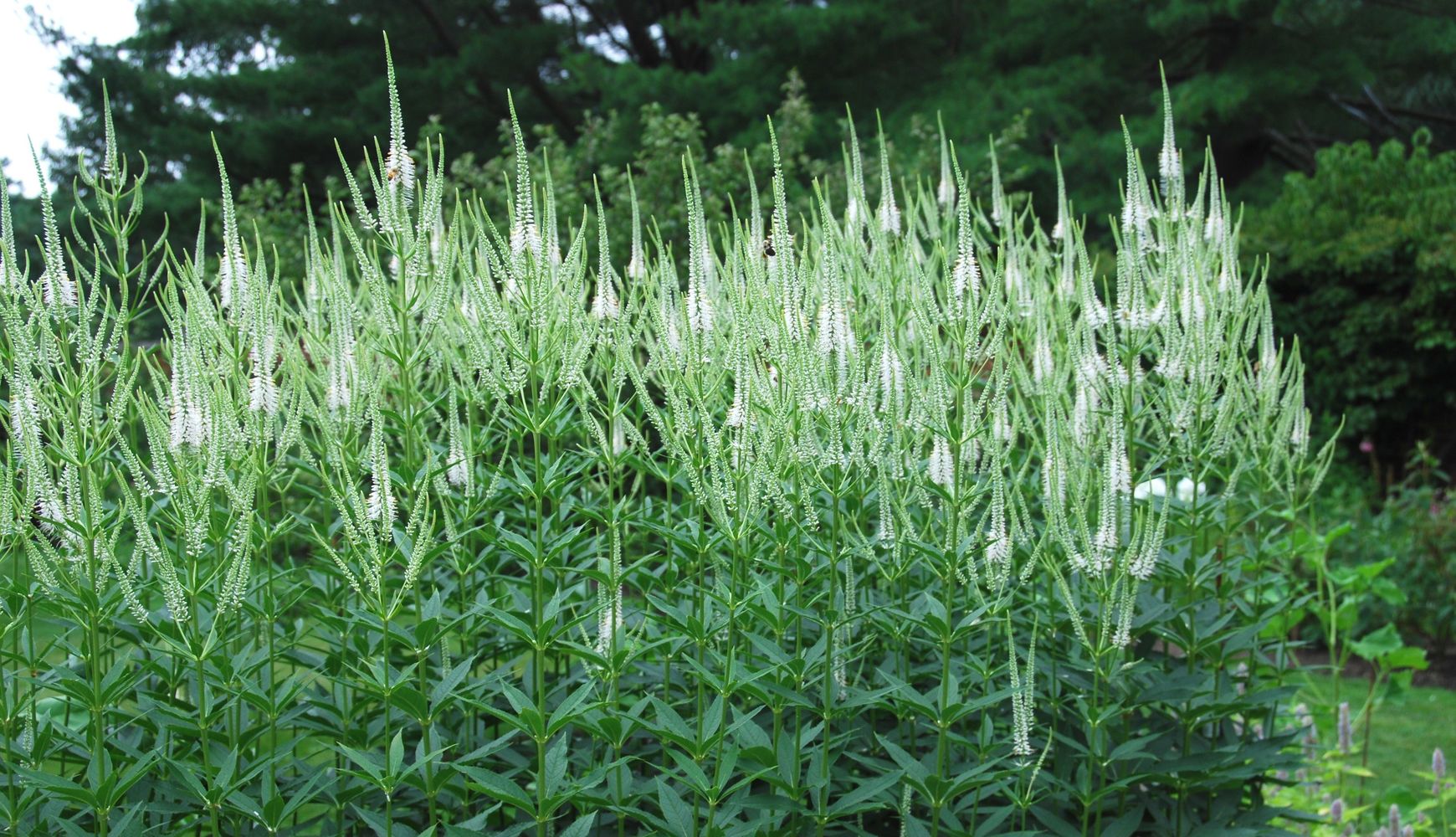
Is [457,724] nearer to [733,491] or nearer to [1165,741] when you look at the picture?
[733,491]

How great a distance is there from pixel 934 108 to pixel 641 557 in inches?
574

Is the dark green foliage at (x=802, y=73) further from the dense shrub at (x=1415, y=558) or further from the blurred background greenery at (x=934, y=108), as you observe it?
the dense shrub at (x=1415, y=558)

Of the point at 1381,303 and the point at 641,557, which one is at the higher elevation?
the point at 1381,303

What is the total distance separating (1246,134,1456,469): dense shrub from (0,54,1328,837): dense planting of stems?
10132 millimetres

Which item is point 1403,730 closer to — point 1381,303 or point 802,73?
point 1381,303

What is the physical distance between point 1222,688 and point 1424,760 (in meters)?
4.76

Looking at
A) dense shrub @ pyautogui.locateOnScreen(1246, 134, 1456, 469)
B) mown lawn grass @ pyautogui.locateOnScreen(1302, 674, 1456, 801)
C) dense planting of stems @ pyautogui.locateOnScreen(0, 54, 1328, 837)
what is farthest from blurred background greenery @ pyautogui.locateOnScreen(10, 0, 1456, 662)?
dense planting of stems @ pyautogui.locateOnScreen(0, 54, 1328, 837)

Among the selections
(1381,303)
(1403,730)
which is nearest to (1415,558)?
(1403,730)

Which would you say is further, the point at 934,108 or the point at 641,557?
the point at 934,108

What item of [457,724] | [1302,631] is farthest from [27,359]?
[1302,631]

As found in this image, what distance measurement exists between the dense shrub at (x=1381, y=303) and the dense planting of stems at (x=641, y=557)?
399 inches

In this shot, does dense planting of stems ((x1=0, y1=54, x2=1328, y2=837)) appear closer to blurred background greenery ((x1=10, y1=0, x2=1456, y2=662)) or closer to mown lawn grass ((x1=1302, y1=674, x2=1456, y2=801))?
mown lawn grass ((x1=1302, y1=674, x2=1456, y2=801))

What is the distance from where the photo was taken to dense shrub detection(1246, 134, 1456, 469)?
1320cm

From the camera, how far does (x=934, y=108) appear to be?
17.1 meters
